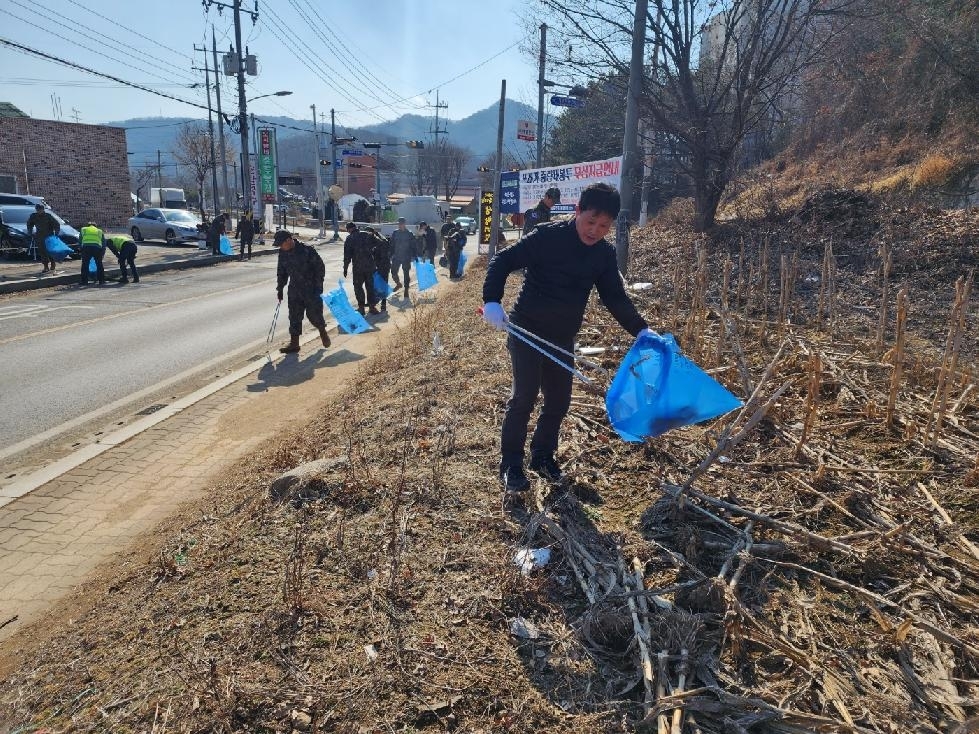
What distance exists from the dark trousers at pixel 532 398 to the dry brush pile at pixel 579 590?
1.07 ft

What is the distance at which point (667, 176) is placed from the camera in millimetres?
31062

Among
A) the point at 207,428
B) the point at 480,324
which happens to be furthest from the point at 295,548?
the point at 480,324

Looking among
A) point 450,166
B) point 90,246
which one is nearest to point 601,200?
point 90,246

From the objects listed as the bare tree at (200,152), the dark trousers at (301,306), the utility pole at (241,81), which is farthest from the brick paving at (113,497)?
the bare tree at (200,152)

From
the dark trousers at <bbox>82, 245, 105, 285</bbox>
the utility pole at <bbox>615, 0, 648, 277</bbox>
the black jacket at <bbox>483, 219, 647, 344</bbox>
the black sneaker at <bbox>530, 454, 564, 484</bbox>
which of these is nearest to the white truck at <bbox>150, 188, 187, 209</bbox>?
the dark trousers at <bbox>82, 245, 105, 285</bbox>

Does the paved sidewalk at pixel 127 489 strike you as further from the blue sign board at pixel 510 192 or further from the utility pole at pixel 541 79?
the utility pole at pixel 541 79

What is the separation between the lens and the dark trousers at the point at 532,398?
12.5 feet

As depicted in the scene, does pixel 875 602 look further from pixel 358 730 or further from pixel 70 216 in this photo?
pixel 70 216

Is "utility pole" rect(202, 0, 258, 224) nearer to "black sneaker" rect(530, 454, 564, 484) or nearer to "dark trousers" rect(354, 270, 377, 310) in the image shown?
"dark trousers" rect(354, 270, 377, 310)

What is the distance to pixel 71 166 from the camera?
1346 inches

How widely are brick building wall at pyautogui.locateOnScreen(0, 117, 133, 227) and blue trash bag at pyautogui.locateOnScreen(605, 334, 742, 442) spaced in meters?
38.8

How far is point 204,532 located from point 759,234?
13.3 metres

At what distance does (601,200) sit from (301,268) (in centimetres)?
664

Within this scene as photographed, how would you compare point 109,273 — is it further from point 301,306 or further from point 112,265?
point 301,306
